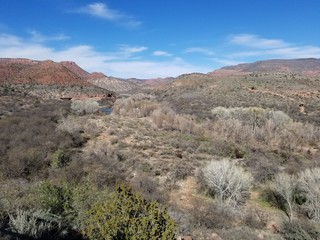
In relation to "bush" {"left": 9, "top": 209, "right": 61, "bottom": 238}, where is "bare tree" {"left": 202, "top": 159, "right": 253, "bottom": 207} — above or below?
below

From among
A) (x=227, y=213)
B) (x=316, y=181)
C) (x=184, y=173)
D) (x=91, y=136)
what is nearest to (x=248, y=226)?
(x=227, y=213)

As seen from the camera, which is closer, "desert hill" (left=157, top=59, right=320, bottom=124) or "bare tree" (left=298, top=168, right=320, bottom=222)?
"bare tree" (left=298, top=168, right=320, bottom=222)

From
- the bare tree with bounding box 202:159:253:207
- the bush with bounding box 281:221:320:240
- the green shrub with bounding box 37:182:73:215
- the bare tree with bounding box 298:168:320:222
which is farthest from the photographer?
the bare tree with bounding box 202:159:253:207

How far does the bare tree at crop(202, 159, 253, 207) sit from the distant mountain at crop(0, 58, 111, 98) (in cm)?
6676

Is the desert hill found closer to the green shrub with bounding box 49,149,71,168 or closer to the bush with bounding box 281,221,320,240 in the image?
the green shrub with bounding box 49,149,71,168

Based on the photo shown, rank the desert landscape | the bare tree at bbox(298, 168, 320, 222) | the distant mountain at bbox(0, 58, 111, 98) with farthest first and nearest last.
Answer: the distant mountain at bbox(0, 58, 111, 98), the bare tree at bbox(298, 168, 320, 222), the desert landscape

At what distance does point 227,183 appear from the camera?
1517 centimetres

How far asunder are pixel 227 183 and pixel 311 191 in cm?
351

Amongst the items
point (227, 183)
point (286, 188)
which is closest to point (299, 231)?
point (286, 188)

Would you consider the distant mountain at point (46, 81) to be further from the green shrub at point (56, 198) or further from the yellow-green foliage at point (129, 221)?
the yellow-green foliage at point (129, 221)

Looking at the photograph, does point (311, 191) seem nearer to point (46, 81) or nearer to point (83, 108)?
point (83, 108)

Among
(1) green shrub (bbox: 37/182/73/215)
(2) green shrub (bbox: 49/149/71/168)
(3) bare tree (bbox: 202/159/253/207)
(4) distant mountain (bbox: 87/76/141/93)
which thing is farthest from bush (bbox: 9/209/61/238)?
(4) distant mountain (bbox: 87/76/141/93)

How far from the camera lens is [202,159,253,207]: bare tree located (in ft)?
48.5

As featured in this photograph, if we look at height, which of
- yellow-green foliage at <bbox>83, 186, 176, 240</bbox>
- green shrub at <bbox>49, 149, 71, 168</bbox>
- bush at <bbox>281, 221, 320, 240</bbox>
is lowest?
bush at <bbox>281, 221, 320, 240</bbox>
